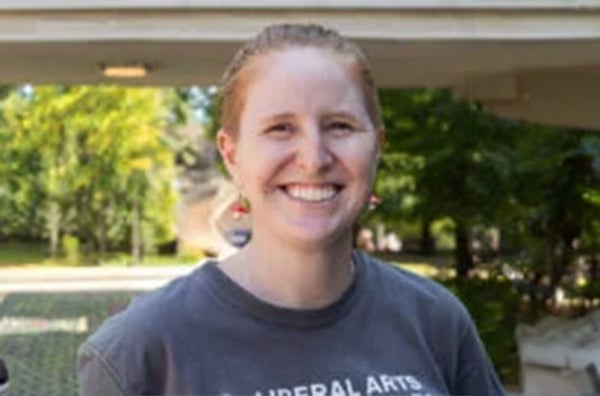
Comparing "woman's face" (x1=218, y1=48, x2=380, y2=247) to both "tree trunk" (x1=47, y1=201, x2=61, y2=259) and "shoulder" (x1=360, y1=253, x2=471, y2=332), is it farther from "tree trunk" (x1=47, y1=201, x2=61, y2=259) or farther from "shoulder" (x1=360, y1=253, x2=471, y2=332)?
"tree trunk" (x1=47, y1=201, x2=61, y2=259)

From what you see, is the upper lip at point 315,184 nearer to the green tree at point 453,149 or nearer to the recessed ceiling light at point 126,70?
the recessed ceiling light at point 126,70

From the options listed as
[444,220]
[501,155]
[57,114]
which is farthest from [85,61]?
[57,114]

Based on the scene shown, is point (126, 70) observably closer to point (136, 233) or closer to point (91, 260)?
point (136, 233)

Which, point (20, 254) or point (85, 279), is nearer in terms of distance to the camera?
point (85, 279)

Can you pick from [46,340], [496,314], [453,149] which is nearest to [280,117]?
[496,314]

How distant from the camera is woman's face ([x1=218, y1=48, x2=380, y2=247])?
1266mm

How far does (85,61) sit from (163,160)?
1920cm

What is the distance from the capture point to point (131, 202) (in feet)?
89.8

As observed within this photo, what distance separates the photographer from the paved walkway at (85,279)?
61.8 ft

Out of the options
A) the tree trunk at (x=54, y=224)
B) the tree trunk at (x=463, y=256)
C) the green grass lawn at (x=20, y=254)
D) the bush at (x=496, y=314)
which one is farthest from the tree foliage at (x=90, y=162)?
the bush at (x=496, y=314)

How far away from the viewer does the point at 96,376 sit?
127 cm

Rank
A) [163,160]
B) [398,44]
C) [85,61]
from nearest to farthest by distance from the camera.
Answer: [398,44] → [85,61] → [163,160]

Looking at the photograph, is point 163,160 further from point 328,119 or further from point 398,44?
point 328,119

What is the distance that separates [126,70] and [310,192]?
6.28 metres
